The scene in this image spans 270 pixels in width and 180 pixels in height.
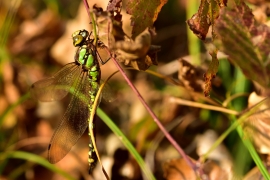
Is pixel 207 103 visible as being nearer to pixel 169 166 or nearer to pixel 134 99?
pixel 169 166

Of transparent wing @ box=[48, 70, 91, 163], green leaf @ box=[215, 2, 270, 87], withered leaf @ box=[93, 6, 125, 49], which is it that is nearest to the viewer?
green leaf @ box=[215, 2, 270, 87]

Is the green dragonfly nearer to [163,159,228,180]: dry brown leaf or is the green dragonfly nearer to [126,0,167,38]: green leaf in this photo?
[163,159,228,180]: dry brown leaf

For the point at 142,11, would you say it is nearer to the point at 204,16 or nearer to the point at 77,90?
the point at 204,16

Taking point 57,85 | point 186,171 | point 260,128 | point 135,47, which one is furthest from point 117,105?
point 135,47

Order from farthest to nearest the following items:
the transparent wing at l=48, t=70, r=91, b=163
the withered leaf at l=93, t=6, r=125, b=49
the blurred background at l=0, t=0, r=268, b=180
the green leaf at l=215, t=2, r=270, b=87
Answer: the blurred background at l=0, t=0, r=268, b=180
the transparent wing at l=48, t=70, r=91, b=163
the withered leaf at l=93, t=6, r=125, b=49
the green leaf at l=215, t=2, r=270, b=87

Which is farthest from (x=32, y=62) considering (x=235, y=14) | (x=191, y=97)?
(x=235, y=14)

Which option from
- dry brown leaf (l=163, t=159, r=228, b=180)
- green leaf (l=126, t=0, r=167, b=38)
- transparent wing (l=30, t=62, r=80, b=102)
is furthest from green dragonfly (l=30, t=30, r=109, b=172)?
green leaf (l=126, t=0, r=167, b=38)
